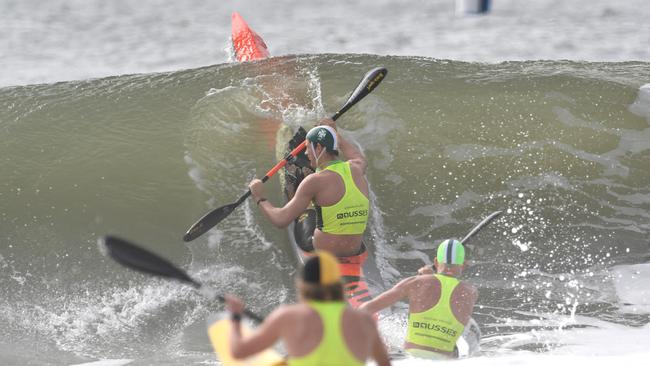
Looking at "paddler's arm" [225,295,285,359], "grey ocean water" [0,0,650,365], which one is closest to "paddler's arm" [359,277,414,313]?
"grey ocean water" [0,0,650,365]

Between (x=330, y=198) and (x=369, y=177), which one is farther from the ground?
(x=369, y=177)

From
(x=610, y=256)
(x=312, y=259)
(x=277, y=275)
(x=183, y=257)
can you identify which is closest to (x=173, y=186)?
(x=183, y=257)

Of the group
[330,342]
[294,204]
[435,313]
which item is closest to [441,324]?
[435,313]

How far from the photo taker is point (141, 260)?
384 cm

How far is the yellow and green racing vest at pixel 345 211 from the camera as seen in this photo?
19.7 ft

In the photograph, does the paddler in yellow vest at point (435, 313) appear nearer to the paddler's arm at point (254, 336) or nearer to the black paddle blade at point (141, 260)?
the black paddle blade at point (141, 260)

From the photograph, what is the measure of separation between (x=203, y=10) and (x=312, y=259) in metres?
18.6

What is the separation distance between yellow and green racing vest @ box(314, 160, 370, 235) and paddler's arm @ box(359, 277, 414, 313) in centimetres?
108

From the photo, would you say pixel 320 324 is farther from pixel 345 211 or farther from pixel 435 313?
pixel 345 211

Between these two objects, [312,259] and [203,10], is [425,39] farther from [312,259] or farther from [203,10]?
[312,259]

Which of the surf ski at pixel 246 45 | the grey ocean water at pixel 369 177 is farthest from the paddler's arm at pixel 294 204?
the surf ski at pixel 246 45

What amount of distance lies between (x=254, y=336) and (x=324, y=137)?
2.71m

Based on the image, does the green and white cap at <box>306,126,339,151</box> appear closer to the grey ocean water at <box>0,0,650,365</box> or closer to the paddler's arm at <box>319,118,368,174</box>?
the paddler's arm at <box>319,118,368,174</box>

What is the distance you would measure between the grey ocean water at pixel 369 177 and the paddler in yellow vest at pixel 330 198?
585 millimetres
